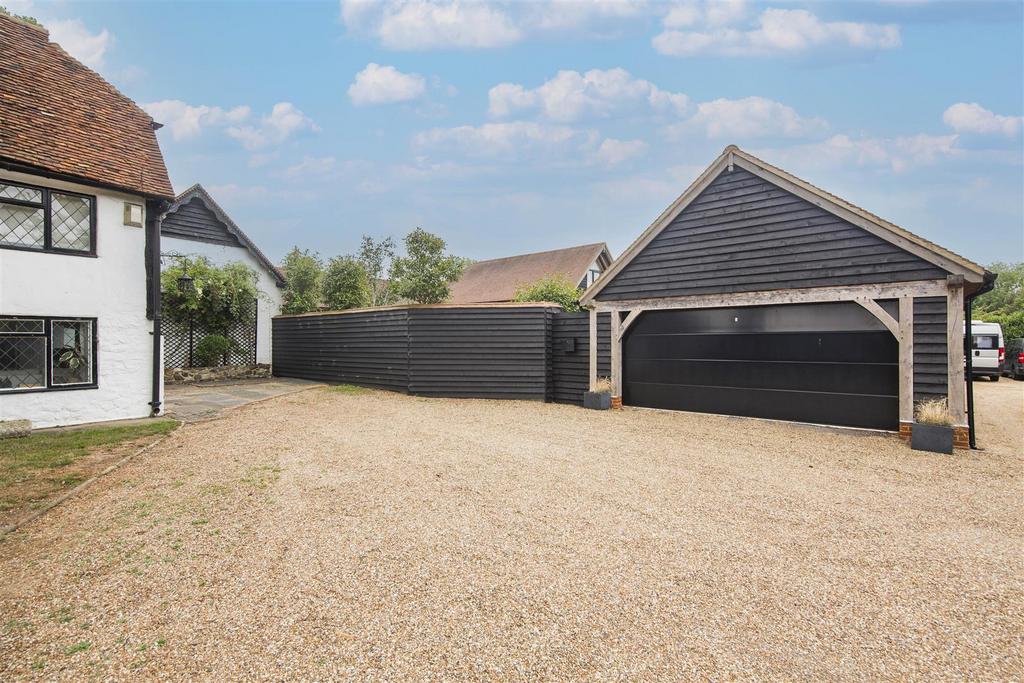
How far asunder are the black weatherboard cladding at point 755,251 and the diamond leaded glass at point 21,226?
36.4ft

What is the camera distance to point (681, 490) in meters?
5.09

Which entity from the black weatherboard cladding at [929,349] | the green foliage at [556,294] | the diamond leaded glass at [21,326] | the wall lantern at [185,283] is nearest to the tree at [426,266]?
the green foliage at [556,294]

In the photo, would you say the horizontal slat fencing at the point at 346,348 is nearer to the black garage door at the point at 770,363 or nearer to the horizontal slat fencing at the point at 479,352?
the horizontal slat fencing at the point at 479,352

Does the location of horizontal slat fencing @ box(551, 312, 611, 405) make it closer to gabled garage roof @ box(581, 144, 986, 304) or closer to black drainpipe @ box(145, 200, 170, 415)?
gabled garage roof @ box(581, 144, 986, 304)

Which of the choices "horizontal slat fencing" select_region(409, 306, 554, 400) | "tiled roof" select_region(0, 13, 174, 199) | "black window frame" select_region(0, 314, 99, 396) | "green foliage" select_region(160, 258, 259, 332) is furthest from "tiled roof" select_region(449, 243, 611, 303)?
"black window frame" select_region(0, 314, 99, 396)

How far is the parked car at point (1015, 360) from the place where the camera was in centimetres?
1953

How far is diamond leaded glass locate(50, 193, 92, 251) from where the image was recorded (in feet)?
27.2

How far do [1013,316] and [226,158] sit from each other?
38.8 metres

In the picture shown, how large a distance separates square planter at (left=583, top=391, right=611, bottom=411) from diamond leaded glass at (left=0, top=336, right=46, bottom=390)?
406 inches

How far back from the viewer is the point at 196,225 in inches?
685

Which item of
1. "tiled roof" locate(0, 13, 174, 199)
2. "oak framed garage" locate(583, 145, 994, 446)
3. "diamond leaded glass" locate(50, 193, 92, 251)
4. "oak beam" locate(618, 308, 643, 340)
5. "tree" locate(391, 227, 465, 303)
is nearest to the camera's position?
"oak framed garage" locate(583, 145, 994, 446)

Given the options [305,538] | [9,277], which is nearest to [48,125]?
[9,277]

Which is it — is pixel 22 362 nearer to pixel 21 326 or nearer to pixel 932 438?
pixel 21 326

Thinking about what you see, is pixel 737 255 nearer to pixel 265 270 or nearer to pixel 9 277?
pixel 9 277
